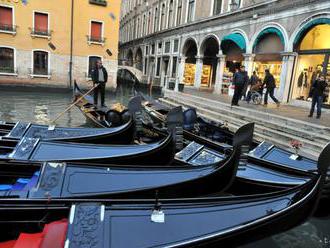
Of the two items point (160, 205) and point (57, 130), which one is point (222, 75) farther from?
point (160, 205)

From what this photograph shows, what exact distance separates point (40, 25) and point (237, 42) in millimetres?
6647

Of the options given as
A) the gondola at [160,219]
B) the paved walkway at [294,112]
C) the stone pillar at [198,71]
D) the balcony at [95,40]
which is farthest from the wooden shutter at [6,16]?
the gondola at [160,219]

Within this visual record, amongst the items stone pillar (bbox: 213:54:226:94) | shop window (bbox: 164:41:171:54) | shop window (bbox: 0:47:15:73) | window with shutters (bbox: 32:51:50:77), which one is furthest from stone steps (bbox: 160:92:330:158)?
shop window (bbox: 164:41:171:54)

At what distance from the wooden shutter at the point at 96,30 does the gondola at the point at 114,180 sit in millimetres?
10672

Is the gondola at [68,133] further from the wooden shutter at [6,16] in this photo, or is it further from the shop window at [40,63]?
the wooden shutter at [6,16]

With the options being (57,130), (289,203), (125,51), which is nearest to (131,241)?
(289,203)

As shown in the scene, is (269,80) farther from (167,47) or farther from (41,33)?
(167,47)

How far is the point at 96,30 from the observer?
11.9 m

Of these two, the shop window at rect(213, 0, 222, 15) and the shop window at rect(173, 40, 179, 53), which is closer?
the shop window at rect(213, 0, 222, 15)

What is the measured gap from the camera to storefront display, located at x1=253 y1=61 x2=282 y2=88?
8.37m

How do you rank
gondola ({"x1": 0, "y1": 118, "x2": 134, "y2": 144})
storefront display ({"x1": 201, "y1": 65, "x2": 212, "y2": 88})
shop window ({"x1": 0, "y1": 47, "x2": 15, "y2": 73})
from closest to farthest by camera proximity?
1. gondola ({"x1": 0, "y1": 118, "x2": 134, "y2": 144})
2. shop window ({"x1": 0, "y1": 47, "x2": 15, "y2": 73})
3. storefront display ({"x1": 201, "y1": 65, "x2": 212, "y2": 88})

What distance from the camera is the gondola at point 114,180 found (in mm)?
1685

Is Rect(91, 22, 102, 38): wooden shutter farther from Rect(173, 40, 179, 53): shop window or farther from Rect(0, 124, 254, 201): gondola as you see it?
Rect(0, 124, 254, 201): gondola

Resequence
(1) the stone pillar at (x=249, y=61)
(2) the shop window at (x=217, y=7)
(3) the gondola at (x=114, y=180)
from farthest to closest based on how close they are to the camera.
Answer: (2) the shop window at (x=217, y=7), (1) the stone pillar at (x=249, y=61), (3) the gondola at (x=114, y=180)
